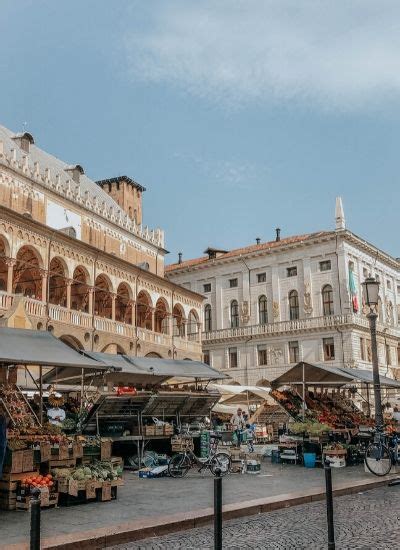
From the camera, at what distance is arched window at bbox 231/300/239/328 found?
170 ft

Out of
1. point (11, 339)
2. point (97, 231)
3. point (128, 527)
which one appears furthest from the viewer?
point (97, 231)

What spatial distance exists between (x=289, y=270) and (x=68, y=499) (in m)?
41.5

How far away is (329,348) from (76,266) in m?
24.4

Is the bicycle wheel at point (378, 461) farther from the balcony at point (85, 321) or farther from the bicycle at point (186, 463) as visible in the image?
the balcony at point (85, 321)

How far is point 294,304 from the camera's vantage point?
4903 centimetres

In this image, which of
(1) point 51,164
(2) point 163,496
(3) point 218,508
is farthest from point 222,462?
(1) point 51,164

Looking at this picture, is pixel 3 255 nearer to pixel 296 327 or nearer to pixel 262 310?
pixel 296 327

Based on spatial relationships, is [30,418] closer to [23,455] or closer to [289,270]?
[23,455]

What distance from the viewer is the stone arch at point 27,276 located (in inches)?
1132

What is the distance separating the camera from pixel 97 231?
37656 mm

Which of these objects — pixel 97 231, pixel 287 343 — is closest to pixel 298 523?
pixel 97 231

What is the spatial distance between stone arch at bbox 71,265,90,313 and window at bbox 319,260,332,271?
21837 mm

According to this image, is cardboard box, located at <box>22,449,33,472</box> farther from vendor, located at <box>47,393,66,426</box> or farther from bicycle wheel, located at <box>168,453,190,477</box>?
bicycle wheel, located at <box>168,453,190,477</box>

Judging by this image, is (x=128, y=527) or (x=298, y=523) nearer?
(x=128, y=527)
